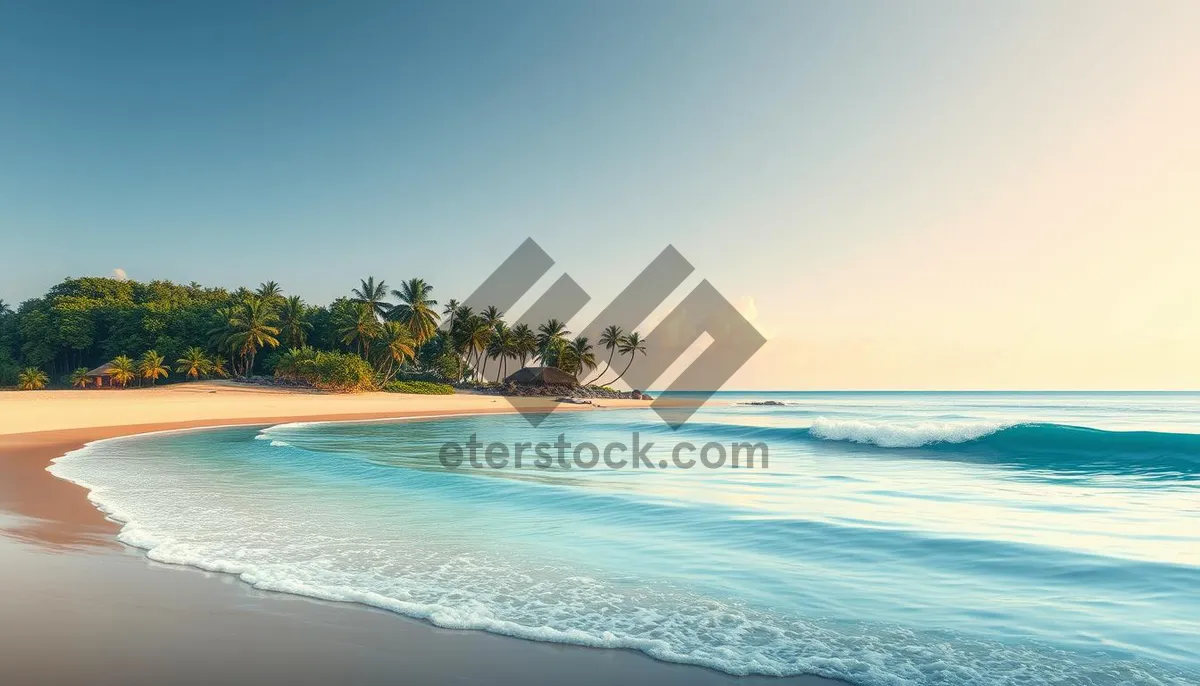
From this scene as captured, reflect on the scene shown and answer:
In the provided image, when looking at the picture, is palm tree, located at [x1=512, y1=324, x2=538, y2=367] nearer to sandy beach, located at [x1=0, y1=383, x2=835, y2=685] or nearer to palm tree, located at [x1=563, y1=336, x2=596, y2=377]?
palm tree, located at [x1=563, y1=336, x2=596, y2=377]

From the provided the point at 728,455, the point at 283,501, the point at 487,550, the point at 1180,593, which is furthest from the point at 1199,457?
the point at 283,501

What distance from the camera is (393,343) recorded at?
5559 centimetres

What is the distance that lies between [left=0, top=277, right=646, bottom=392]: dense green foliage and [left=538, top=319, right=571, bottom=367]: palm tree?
45.9ft

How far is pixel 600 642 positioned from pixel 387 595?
1937mm

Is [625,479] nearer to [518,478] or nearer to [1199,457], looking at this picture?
[518,478]

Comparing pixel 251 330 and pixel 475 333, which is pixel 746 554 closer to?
pixel 251 330

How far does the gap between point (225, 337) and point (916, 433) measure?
53.3m

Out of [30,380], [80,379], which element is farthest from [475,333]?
[30,380]

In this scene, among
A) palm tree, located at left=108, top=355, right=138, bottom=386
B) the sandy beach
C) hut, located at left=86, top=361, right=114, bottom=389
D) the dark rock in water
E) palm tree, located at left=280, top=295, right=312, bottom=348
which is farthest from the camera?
the dark rock in water

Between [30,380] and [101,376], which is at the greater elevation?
[101,376]

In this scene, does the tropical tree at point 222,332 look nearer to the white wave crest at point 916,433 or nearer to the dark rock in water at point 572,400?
the dark rock in water at point 572,400

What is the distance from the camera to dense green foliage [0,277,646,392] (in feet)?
164

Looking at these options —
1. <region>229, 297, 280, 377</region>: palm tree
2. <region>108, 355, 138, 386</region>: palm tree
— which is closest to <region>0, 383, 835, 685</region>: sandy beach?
<region>229, 297, 280, 377</region>: palm tree

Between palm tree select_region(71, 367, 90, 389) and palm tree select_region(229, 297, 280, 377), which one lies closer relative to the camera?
palm tree select_region(71, 367, 90, 389)
